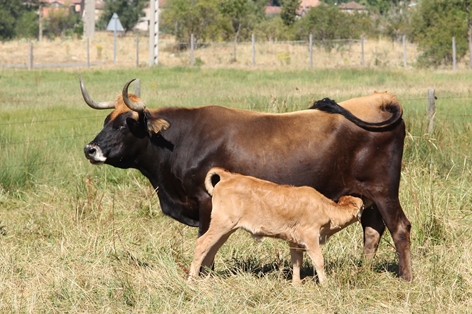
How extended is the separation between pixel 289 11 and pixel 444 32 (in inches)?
690

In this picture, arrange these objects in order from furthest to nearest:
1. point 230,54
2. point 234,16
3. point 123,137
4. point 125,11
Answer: point 125,11 < point 234,16 < point 230,54 < point 123,137

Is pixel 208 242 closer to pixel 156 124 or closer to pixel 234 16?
pixel 156 124

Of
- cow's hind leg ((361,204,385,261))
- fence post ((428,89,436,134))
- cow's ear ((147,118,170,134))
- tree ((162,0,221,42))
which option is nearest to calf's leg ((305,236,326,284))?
cow's hind leg ((361,204,385,261))

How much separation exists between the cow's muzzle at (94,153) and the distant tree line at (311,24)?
30.3 m

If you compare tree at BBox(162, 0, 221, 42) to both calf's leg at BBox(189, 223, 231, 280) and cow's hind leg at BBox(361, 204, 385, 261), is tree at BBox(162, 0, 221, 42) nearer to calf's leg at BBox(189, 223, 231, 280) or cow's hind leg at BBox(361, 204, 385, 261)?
cow's hind leg at BBox(361, 204, 385, 261)

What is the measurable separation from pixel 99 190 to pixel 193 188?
334 centimetres

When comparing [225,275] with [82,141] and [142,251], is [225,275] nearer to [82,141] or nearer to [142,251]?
[142,251]

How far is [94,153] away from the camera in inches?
269

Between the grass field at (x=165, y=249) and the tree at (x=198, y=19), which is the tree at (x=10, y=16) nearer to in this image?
the tree at (x=198, y=19)

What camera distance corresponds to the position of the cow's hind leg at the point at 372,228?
7137 mm

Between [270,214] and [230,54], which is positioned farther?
[230,54]

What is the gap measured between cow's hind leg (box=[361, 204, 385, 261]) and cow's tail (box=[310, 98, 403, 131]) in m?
0.82

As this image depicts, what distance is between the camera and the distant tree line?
36.3m

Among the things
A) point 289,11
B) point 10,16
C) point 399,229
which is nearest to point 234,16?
point 289,11
